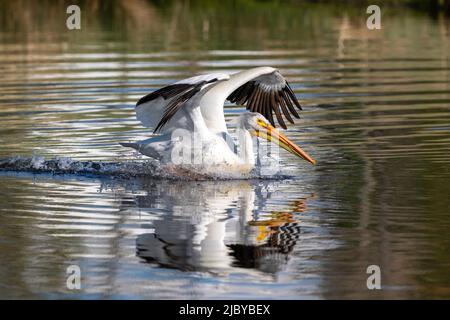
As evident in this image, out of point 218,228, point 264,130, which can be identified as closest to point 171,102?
point 264,130

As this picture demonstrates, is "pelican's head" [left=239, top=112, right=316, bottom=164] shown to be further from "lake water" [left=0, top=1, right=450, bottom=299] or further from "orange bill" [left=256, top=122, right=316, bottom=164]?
"lake water" [left=0, top=1, right=450, bottom=299]

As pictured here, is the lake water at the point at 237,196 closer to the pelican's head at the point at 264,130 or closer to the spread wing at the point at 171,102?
the pelican's head at the point at 264,130

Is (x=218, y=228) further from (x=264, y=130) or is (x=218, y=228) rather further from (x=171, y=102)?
(x=264, y=130)

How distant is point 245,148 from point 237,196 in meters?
0.96

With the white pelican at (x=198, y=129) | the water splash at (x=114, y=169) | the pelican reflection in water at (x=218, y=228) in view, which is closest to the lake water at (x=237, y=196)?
the pelican reflection in water at (x=218, y=228)

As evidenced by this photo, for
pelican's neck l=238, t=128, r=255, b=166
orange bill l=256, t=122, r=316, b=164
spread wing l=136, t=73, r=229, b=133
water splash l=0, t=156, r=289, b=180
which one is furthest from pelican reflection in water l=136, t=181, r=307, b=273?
orange bill l=256, t=122, r=316, b=164

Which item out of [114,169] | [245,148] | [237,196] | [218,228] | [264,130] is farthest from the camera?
[264,130]

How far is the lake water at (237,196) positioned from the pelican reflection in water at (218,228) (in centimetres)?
2

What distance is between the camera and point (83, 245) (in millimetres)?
8258

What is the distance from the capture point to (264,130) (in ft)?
36.7

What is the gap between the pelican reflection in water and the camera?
782cm
